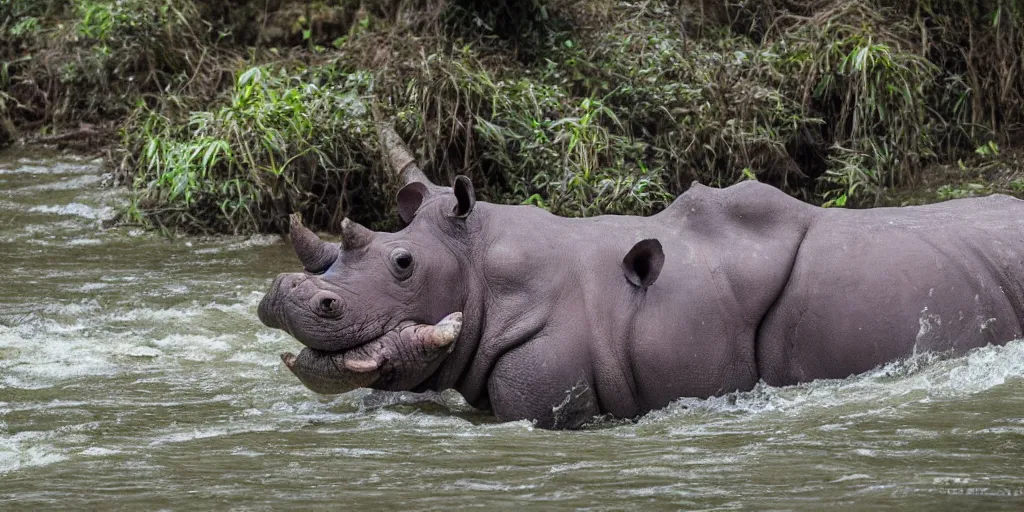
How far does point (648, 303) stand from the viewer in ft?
17.5

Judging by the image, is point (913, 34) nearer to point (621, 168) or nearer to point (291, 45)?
point (621, 168)

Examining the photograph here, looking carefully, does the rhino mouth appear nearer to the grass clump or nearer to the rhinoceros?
the rhinoceros

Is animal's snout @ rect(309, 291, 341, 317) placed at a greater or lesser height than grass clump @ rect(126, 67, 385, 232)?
greater

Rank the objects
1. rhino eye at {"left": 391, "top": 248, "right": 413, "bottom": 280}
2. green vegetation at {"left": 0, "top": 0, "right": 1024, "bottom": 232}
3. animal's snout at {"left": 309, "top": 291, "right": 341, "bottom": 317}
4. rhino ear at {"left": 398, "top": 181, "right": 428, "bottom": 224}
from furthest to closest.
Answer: green vegetation at {"left": 0, "top": 0, "right": 1024, "bottom": 232}, rhino ear at {"left": 398, "top": 181, "right": 428, "bottom": 224}, rhino eye at {"left": 391, "top": 248, "right": 413, "bottom": 280}, animal's snout at {"left": 309, "top": 291, "right": 341, "bottom": 317}

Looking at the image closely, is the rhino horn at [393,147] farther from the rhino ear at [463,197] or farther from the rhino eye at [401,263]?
the rhino eye at [401,263]

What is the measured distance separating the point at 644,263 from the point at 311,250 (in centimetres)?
125

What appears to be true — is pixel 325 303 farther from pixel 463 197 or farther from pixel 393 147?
pixel 393 147

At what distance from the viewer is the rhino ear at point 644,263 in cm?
524

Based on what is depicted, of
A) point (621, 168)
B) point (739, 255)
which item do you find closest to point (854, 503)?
point (739, 255)

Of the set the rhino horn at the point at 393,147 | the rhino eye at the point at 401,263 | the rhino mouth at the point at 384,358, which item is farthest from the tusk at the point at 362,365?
→ the rhino horn at the point at 393,147

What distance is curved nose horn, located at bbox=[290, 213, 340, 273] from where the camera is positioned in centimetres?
537

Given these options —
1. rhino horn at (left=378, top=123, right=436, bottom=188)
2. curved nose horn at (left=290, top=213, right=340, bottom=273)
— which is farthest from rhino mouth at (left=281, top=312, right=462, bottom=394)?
rhino horn at (left=378, top=123, right=436, bottom=188)

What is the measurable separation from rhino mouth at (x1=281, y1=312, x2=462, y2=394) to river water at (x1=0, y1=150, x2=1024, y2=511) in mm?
188

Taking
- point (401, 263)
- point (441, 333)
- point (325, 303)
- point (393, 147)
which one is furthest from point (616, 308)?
point (393, 147)
